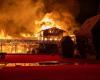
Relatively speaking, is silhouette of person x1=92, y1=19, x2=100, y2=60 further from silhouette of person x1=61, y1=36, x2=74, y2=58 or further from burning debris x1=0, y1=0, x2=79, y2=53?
burning debris x1=0, y1=0, x2=79, y2=53

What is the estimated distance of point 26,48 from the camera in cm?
1034

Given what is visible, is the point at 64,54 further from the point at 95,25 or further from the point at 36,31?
the point at 36,31

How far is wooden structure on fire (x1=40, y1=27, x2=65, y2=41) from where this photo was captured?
1048 cm

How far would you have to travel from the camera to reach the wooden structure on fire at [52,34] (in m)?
10.5

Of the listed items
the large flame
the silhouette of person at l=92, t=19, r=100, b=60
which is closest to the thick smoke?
the large flame

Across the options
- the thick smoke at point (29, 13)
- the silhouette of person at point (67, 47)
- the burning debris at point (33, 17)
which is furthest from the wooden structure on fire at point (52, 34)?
the silhouette of person at point (67, 47)

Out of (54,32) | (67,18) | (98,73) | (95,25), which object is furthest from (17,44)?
(98,73)

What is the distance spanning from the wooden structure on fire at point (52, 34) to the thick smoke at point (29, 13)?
45 cm

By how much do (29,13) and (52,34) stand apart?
1178 millimetres

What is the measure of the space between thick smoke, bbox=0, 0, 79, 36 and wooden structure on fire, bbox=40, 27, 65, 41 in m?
0.45

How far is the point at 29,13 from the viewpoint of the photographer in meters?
11.1

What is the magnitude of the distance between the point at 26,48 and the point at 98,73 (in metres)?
6.14

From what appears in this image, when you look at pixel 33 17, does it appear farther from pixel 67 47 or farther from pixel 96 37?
pixel 96 37

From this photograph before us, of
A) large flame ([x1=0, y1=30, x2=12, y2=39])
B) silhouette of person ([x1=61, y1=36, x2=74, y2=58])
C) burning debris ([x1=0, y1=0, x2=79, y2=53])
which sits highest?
burning debris ([x1=0, y1=0, x2=79, y2=53])
